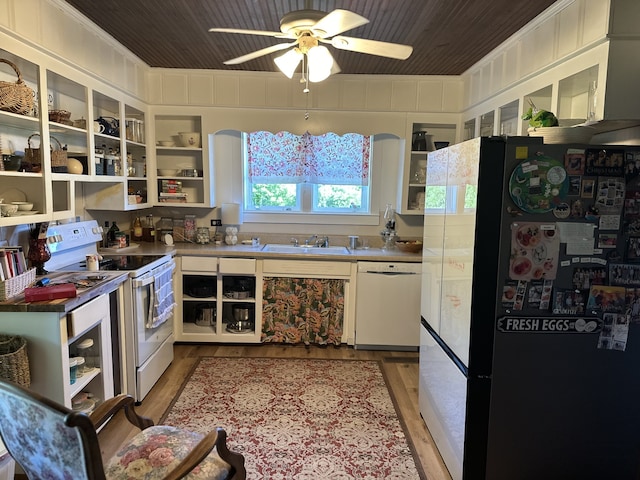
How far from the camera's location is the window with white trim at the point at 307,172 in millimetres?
4398

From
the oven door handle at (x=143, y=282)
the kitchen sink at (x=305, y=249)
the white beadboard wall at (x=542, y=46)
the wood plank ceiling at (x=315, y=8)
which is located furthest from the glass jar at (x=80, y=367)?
the white beadboard wall at (x=542, y=46)

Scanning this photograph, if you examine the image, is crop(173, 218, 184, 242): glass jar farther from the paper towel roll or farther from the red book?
the red book

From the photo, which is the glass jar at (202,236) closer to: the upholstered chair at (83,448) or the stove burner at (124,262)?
the stove burner at (124,262)

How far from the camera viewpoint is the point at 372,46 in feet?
6.95

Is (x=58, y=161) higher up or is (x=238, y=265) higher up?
(x=58, y=161)

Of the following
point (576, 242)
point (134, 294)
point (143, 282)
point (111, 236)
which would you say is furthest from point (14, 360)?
point (576, 242)

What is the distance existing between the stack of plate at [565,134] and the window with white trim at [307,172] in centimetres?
249

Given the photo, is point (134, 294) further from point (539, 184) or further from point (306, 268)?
point (539, 184)

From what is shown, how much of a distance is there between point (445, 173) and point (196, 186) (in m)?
2.80

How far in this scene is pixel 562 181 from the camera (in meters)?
1.87

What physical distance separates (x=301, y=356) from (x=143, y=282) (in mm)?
1524

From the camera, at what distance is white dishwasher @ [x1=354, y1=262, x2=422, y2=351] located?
12.4ft

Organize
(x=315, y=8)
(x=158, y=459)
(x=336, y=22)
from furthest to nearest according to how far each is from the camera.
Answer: (x=315, y=8) → (x=336, y=22) → (x=158, y=459)

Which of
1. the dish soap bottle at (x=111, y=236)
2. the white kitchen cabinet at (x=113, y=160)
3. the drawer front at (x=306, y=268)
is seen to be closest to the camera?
the white kitchen cabinet at (x=113, y=160)
